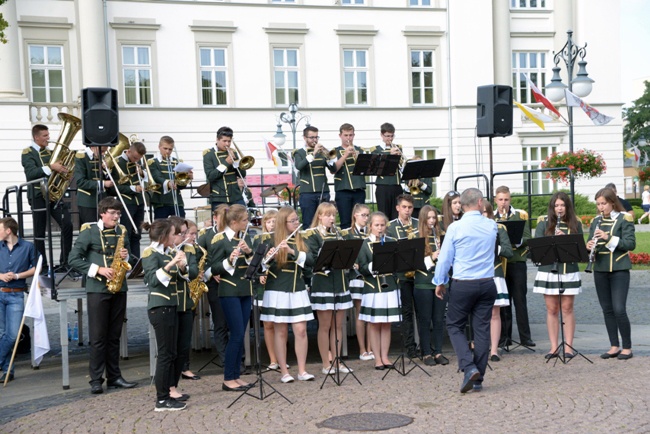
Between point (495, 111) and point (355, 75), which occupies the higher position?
point (355, 75)

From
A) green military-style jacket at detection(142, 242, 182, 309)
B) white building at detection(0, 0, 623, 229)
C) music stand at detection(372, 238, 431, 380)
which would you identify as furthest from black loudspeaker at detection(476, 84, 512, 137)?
white building at detection(0, 0, 623, 229)

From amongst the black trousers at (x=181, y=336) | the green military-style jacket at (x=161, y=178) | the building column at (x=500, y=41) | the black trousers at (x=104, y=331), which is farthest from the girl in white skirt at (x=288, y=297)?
the building column at (x=500, y=41)

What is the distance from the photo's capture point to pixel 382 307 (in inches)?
426

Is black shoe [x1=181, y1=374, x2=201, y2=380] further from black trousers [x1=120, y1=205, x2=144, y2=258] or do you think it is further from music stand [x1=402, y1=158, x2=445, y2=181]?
music stand [x1=402, y1=158, x2=445, y2=181]

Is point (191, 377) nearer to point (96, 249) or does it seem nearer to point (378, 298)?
point (96, 249)

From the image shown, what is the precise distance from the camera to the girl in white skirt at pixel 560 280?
11219 mm

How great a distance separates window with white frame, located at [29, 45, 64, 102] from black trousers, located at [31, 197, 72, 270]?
21.1 metres

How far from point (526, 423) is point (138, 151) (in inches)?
283

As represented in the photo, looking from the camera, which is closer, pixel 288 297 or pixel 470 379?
pixel 470 379

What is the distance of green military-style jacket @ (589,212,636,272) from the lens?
10.8 meters

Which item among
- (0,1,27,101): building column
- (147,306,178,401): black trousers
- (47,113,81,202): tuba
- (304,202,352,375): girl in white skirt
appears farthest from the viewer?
(0,1,27,101): building column

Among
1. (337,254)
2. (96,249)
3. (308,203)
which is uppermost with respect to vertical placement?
(308,203)

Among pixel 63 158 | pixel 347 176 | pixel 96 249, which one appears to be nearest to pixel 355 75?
pixel 347 176

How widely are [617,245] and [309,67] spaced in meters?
27.0
